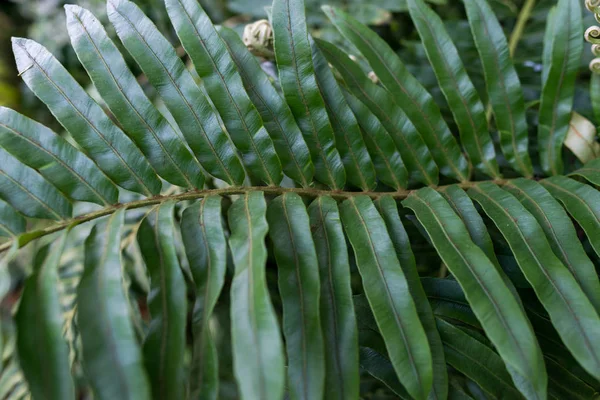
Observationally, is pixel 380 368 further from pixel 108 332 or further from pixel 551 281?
pixel 108 332

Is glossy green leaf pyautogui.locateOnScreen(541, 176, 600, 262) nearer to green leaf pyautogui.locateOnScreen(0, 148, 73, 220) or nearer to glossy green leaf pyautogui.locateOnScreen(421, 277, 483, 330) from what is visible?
glossy green leaf pyautogui.locateOnScreen(421, 277, 483, 330)

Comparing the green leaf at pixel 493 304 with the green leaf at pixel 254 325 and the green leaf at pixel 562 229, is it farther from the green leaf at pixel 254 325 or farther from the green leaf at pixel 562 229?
the green leaf at pixel 254 325

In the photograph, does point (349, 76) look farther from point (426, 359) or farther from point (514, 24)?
point (514, 24)

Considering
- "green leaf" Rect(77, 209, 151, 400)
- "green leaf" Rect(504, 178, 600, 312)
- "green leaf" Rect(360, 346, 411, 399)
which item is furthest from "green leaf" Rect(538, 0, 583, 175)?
"green leaf" Rect(77, 209, 151, 400)

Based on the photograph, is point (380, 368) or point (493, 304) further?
point (380, 368)

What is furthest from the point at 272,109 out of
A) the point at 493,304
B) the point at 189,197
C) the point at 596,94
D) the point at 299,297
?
the point at 596,94

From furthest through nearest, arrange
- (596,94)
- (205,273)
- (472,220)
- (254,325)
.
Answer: (596,94), (472,220), (205,273), (254,325)

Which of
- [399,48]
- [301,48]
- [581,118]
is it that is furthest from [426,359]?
[399,48]
